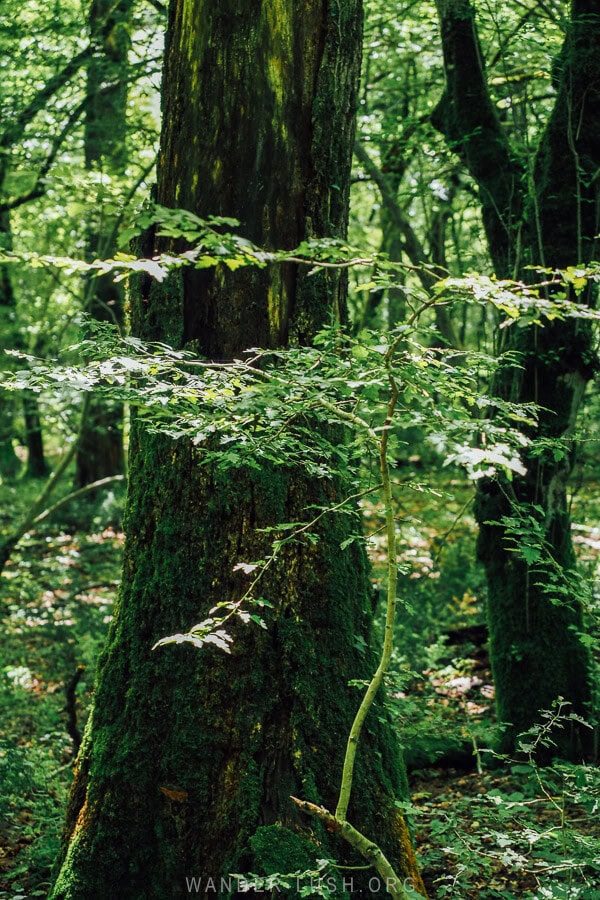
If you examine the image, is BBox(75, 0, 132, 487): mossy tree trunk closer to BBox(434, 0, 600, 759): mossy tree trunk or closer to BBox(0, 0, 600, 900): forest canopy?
BBox(0, 0, 600, 900): forest canopy

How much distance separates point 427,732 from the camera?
4699mm

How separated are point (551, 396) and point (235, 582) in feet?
9.02

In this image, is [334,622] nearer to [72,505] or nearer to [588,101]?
[588,101]

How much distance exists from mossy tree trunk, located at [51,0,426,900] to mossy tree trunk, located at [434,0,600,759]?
191cm

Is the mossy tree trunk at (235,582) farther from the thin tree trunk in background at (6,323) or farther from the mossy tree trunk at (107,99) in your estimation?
the thin tree trunk in background at (6,323)

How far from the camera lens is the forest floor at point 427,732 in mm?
3055

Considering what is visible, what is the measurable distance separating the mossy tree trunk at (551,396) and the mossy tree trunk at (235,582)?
1907 millimetres

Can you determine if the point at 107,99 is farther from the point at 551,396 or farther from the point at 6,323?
the point at 551,396

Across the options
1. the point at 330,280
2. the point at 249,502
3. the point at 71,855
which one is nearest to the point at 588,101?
the point at 330,280

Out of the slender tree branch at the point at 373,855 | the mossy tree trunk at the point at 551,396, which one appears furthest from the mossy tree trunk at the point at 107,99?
the slender tree branch at the point at 373,855

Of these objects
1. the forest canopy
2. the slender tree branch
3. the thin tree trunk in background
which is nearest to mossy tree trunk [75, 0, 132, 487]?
the thin tree trunk in background

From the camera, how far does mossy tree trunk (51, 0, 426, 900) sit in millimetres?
2846

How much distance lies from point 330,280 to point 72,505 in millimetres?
10511

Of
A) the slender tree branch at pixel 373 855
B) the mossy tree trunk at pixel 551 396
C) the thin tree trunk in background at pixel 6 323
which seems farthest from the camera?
the thin tree trunk in background at pixel 6 323
